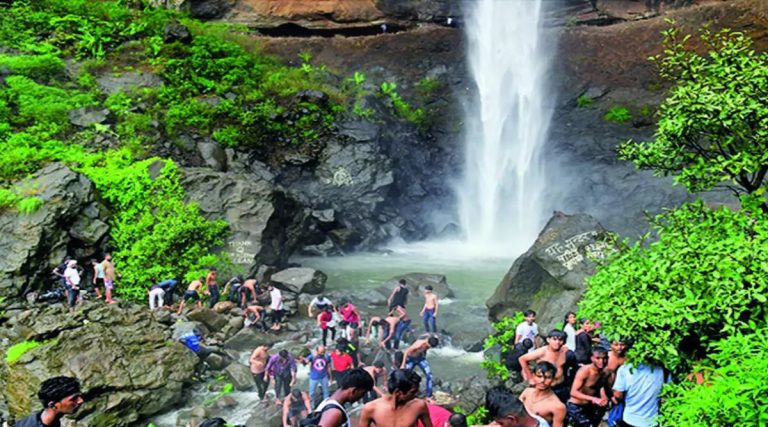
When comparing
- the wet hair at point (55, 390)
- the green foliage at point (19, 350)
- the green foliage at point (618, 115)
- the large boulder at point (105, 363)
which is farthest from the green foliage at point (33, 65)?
the green foliage at point (618, 115)

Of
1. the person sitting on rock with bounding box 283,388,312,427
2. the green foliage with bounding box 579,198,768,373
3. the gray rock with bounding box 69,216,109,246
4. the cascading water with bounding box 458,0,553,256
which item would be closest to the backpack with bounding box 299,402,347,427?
the green foliage with bounding box 579,198,768,373

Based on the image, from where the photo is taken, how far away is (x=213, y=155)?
19688 mm

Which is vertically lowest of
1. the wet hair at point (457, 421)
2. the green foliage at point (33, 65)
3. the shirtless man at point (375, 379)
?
the shirtless man at point (375, 379)

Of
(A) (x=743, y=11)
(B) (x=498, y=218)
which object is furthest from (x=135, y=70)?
(A) (x=743, y=11)

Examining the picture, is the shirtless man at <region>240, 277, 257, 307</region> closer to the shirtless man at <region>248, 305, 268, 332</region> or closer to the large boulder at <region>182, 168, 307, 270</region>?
the shirtless man at <region>248, 305, 268, 332</region>

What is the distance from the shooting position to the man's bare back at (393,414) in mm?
4480

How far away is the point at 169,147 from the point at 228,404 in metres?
12.5

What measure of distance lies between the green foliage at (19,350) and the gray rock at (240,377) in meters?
3.38

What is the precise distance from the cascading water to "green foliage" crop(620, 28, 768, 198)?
16.6 metres

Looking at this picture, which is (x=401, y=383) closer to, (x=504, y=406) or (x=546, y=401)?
(x=504, y=406)

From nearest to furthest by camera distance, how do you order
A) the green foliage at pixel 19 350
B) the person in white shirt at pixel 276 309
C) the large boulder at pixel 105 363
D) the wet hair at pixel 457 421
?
the wet hair at pixel 457 421 < the large boulder at pixel 105 363 < the green foliage at pixel 19 350 < the person in white shirt at pixel 276 309

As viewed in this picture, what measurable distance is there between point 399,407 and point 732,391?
260cm

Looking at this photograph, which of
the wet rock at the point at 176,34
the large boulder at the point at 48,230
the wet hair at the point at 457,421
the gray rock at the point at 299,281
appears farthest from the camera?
the wet rock at the point at 176,34

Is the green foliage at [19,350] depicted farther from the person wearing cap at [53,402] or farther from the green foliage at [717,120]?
Result: the green foliage at [717,120]
